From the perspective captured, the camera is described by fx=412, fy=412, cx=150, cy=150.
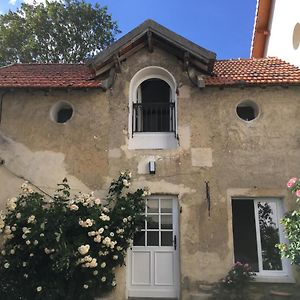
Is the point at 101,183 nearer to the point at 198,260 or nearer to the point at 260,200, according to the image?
the point at 198,260

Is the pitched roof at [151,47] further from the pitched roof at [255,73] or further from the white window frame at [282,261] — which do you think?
the white window frame at [282,261]

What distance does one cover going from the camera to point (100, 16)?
2131 centimetres

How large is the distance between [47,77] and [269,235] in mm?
7039

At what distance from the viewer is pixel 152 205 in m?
10.1

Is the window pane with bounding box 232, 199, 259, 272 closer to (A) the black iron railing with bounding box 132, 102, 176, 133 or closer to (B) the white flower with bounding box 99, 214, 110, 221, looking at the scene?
(A) the black iron railing with bounding box 132, 102, 176, 133

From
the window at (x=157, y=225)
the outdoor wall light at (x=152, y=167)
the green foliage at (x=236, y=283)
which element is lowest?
the green foliage at (x=236, y=283)

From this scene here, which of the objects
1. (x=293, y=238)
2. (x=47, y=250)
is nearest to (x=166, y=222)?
(x=47, y=250)

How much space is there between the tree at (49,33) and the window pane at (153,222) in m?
12.5

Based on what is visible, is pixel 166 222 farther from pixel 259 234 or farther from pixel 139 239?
pixel 259 234

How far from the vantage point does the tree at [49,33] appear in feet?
65.2

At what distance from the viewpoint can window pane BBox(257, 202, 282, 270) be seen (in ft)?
31.0

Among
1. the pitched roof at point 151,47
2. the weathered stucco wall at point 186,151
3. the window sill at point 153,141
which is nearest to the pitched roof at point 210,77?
the weathered stucco wall at point 186,151

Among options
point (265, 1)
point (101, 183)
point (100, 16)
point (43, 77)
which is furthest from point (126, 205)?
point (100, 16)

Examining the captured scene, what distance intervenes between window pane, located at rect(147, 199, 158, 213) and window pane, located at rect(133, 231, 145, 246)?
22.3 inches
